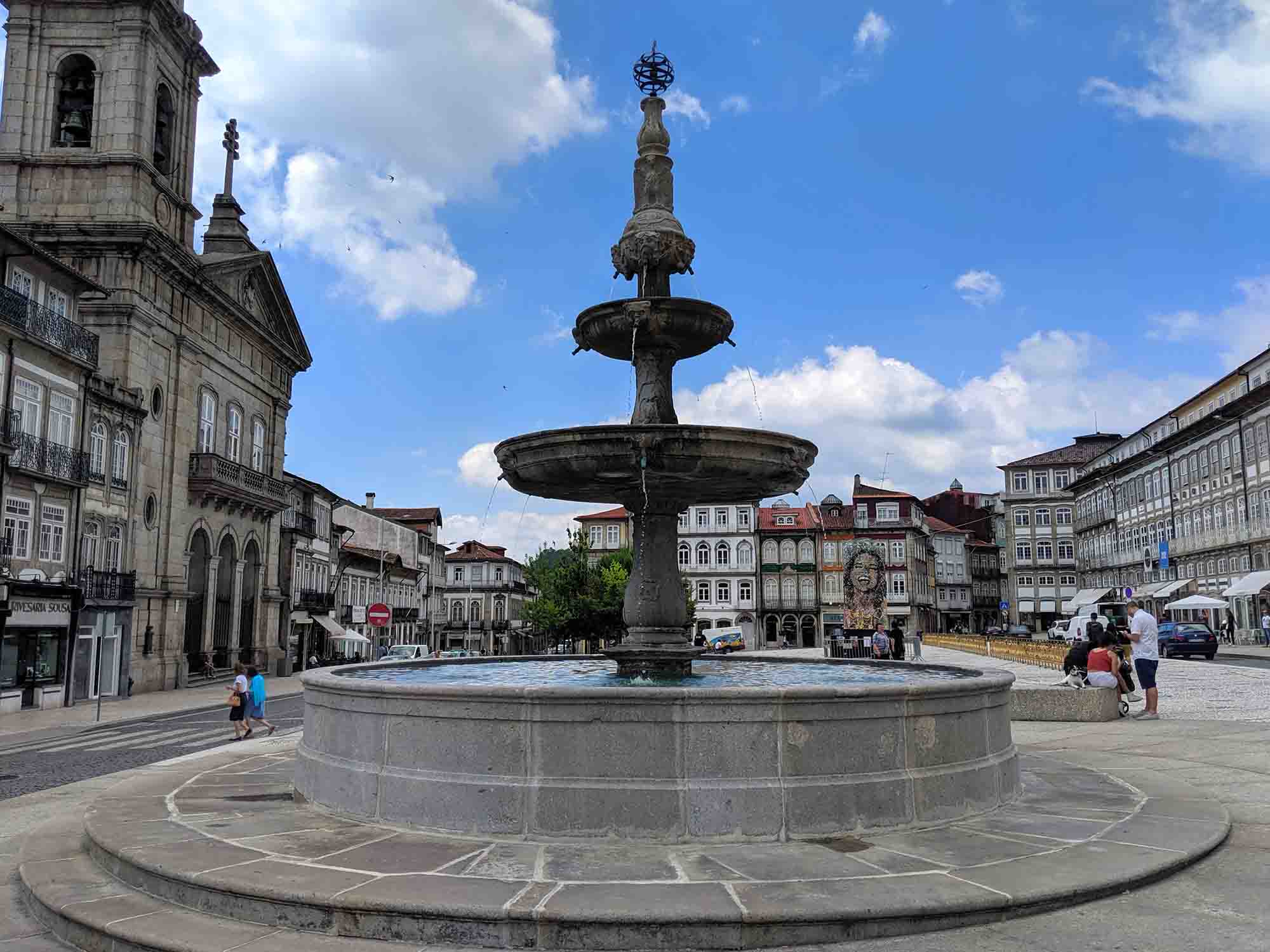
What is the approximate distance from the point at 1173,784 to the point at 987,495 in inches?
4899

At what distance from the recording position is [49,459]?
89.6ft

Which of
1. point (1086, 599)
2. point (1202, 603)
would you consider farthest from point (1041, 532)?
point (1202, 603)

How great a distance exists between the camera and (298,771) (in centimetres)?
811

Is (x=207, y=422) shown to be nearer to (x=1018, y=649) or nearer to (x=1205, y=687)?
(x=1018, y=649)

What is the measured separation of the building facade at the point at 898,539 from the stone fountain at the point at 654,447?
80.7 meters

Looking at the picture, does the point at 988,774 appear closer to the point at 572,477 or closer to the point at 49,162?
the point at 572,477

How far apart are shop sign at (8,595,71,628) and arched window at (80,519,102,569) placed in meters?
1.71

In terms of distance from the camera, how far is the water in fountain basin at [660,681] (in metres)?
10.3

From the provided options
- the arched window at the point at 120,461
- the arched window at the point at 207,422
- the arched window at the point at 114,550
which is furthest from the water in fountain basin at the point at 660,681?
the arched window at the point at 207,422

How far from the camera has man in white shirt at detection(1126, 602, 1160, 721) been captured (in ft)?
48.3

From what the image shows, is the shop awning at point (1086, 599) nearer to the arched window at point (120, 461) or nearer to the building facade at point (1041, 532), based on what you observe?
the building facade at point (1041, 532)

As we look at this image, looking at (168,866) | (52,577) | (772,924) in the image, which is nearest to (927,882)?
(772,924)

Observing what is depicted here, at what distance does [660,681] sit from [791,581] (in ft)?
262

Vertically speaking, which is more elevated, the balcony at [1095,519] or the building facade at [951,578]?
the balcony at [1095,519]
